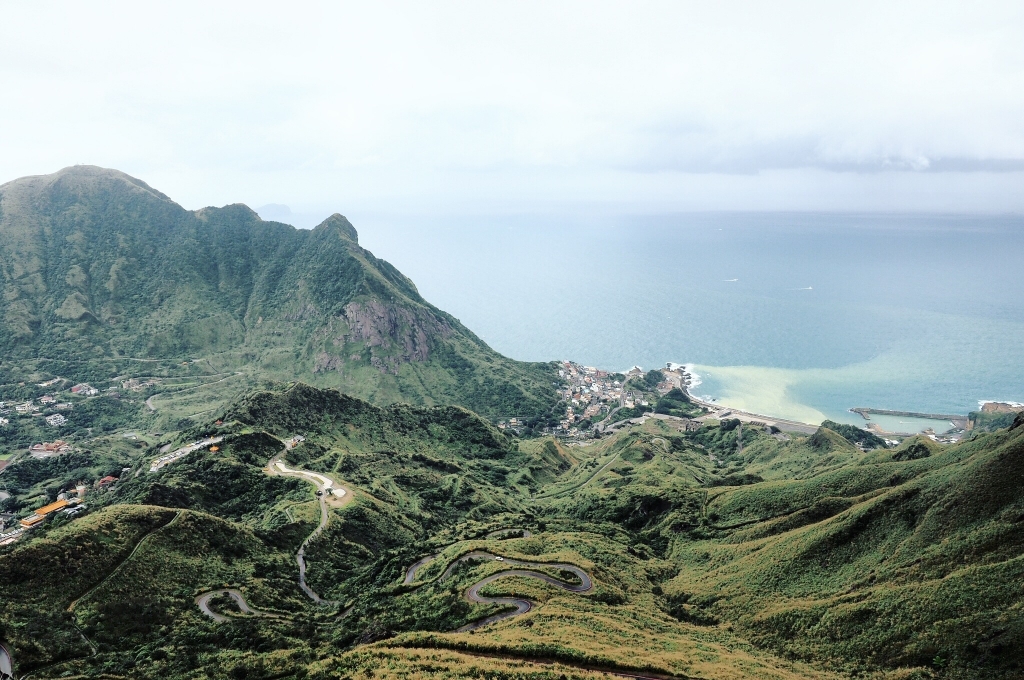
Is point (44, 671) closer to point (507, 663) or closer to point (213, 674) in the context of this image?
point (213, 674)

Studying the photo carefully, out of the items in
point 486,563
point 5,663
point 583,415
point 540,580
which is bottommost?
point 583,415

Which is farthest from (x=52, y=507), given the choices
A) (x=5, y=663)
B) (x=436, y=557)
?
(x=436, y=557)

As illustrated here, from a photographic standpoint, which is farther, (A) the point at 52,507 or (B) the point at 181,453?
(B) the point at 181,453

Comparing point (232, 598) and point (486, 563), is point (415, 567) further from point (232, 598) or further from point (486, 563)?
point (232, 598)

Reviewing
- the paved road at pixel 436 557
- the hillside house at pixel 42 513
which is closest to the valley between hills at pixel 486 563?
the paved road at pixel 436 557

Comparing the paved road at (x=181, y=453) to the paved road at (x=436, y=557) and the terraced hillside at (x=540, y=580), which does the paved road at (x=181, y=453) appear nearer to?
the terraced hillside at (x=540, y=580)

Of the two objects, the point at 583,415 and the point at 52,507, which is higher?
the point at 52,507
